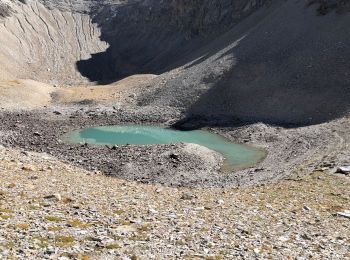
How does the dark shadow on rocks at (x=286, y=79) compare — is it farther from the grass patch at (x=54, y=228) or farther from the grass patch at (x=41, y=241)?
the grass patch at (x=41, y=241)

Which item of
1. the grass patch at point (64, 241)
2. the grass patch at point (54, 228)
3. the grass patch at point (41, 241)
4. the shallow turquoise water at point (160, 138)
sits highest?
the grass patch at point (41, 241)

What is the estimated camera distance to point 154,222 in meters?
16.1

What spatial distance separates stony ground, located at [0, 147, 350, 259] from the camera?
1339 centimetres

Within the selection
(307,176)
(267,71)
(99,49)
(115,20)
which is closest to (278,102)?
(267,71)

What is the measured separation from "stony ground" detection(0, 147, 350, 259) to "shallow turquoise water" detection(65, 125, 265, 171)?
2056cm

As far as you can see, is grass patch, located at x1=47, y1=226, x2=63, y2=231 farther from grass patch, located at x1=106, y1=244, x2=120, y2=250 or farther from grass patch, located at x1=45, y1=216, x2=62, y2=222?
grass patch, located at x1=106, y1=244, x2=120, y2=250

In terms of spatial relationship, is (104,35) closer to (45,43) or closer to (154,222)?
(45,43)

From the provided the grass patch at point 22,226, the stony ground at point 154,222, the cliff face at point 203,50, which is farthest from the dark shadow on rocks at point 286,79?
the grass patch at point 22,226

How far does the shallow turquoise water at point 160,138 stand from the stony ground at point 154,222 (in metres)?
20.6

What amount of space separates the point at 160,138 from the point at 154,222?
36.5 metres

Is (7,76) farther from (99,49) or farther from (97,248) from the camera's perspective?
(97,248)

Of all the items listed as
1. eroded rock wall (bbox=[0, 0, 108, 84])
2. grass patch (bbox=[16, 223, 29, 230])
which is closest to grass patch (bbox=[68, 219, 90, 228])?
grass patch (bbox=[16, 223, 29, 230])

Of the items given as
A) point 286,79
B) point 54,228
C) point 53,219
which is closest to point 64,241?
point 54,228

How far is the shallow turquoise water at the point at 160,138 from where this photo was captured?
1731 inches
